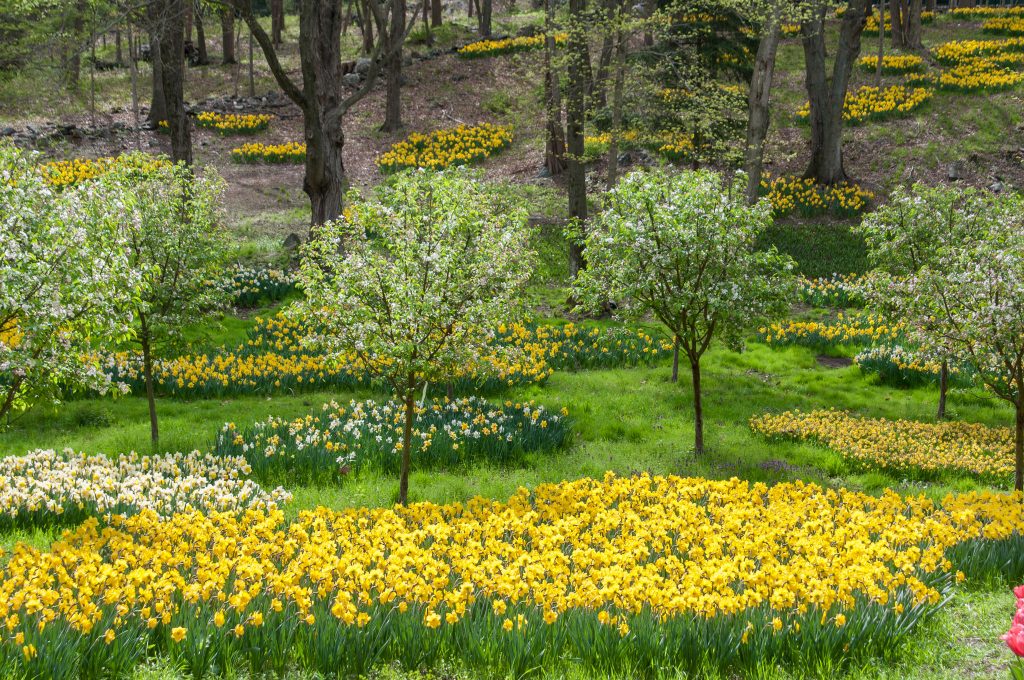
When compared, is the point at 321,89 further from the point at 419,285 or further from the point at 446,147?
the point at 446,147

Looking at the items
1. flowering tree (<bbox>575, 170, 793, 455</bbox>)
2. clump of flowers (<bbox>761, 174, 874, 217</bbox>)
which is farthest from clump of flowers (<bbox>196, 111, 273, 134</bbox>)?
flowering tree (<bbox>575, 170, 793, 455</bbox>)

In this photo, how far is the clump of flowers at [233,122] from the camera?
3119 centimetres

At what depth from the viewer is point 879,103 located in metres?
31.0

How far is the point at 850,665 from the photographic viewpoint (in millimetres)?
5469

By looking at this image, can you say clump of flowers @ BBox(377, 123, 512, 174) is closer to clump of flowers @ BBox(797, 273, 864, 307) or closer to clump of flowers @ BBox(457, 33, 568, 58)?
clump of flowers @ BBox(457, 33, 568, 58)

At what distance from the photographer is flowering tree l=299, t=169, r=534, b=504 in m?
8.85

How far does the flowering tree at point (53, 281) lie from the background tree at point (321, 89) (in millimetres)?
8339

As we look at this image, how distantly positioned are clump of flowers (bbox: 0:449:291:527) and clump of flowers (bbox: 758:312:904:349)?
11.8 m

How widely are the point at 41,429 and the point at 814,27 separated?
25.7 meters

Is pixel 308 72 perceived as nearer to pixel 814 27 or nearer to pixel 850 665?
pixel 850 665

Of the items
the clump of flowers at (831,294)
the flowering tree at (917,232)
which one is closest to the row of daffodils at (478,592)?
the flowering tree at (917,232)

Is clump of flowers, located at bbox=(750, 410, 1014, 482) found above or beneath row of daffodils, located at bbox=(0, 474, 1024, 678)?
beneath

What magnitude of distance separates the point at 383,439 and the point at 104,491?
3.67m

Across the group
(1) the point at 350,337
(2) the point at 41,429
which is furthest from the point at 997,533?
(2) the point at 41,429
